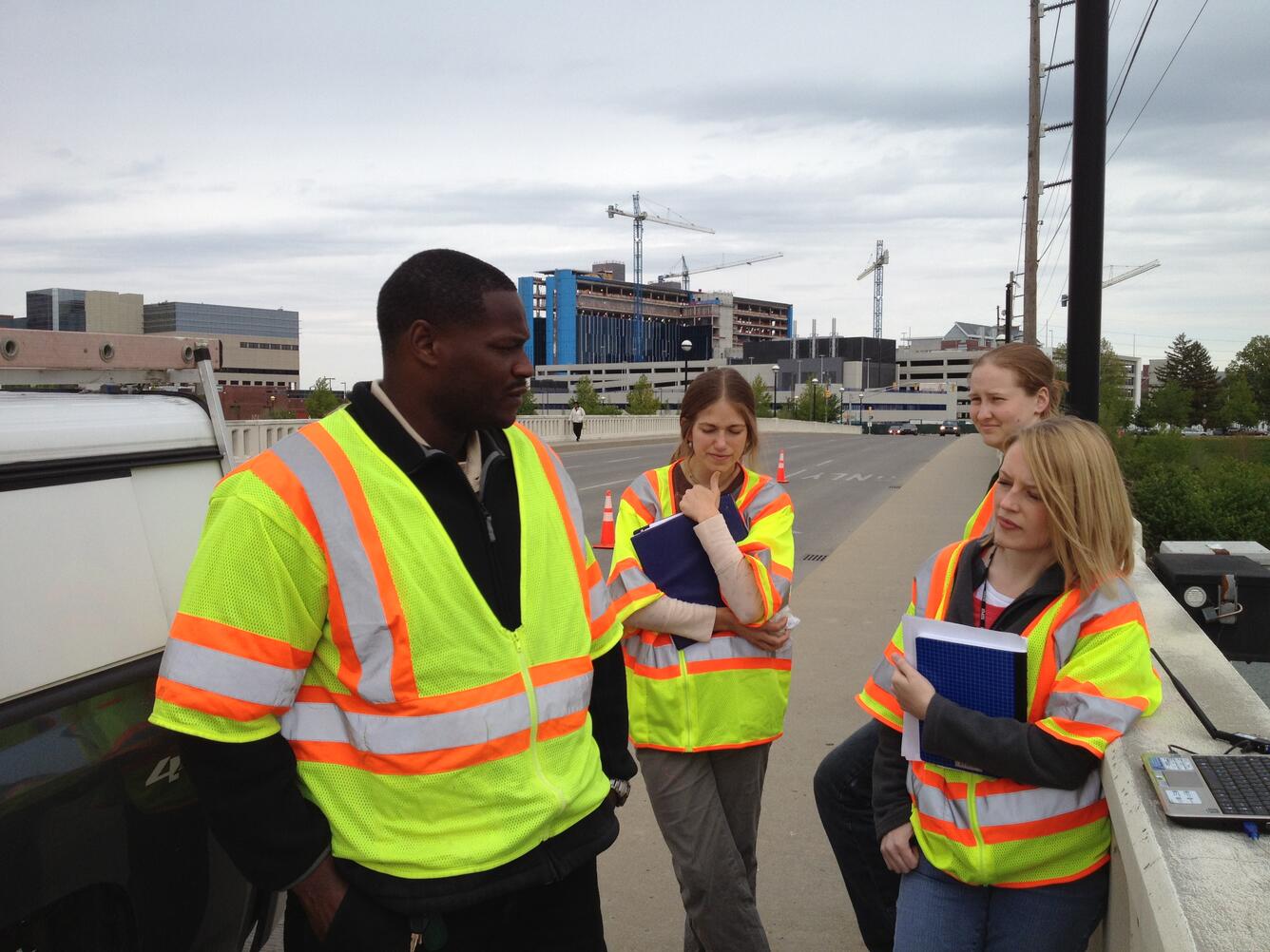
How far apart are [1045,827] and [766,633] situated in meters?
1.04

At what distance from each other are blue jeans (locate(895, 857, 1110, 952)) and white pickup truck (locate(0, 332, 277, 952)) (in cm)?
172

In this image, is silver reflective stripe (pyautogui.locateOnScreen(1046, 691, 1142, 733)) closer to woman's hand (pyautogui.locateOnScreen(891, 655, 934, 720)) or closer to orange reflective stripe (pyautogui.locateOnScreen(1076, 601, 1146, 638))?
orange reflective stripe (pyautogui.locateOnScreen(1076, 601, 1146, 638))

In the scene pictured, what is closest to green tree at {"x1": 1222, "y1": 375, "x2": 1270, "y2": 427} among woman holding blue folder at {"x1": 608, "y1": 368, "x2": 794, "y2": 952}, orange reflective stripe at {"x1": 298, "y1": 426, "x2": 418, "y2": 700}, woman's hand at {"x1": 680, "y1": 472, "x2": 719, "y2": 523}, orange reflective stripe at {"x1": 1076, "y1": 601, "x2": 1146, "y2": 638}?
woman holding blue folder at {"x1": 608, "y1": 368, "x2": 794, "y2": 952}

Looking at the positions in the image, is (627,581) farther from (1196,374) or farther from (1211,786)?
(1196,374)

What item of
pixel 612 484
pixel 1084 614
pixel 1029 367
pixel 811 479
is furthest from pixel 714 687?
pixel 811 479

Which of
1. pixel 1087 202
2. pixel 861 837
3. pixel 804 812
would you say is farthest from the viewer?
pixel 1087 202

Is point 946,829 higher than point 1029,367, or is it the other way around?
point 1029,367

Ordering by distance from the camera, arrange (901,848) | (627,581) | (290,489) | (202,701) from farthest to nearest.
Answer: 1. (627,581)
2. (901,848)
3. (290,489)
4. (202,701)

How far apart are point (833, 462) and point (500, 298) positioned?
3259 cm

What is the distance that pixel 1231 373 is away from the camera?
127250 mm

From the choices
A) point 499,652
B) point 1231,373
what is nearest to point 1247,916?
point 499,652

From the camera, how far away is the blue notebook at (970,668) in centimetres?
234

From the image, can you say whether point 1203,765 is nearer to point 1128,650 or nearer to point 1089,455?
point 1128,650

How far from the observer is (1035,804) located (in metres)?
2.33
